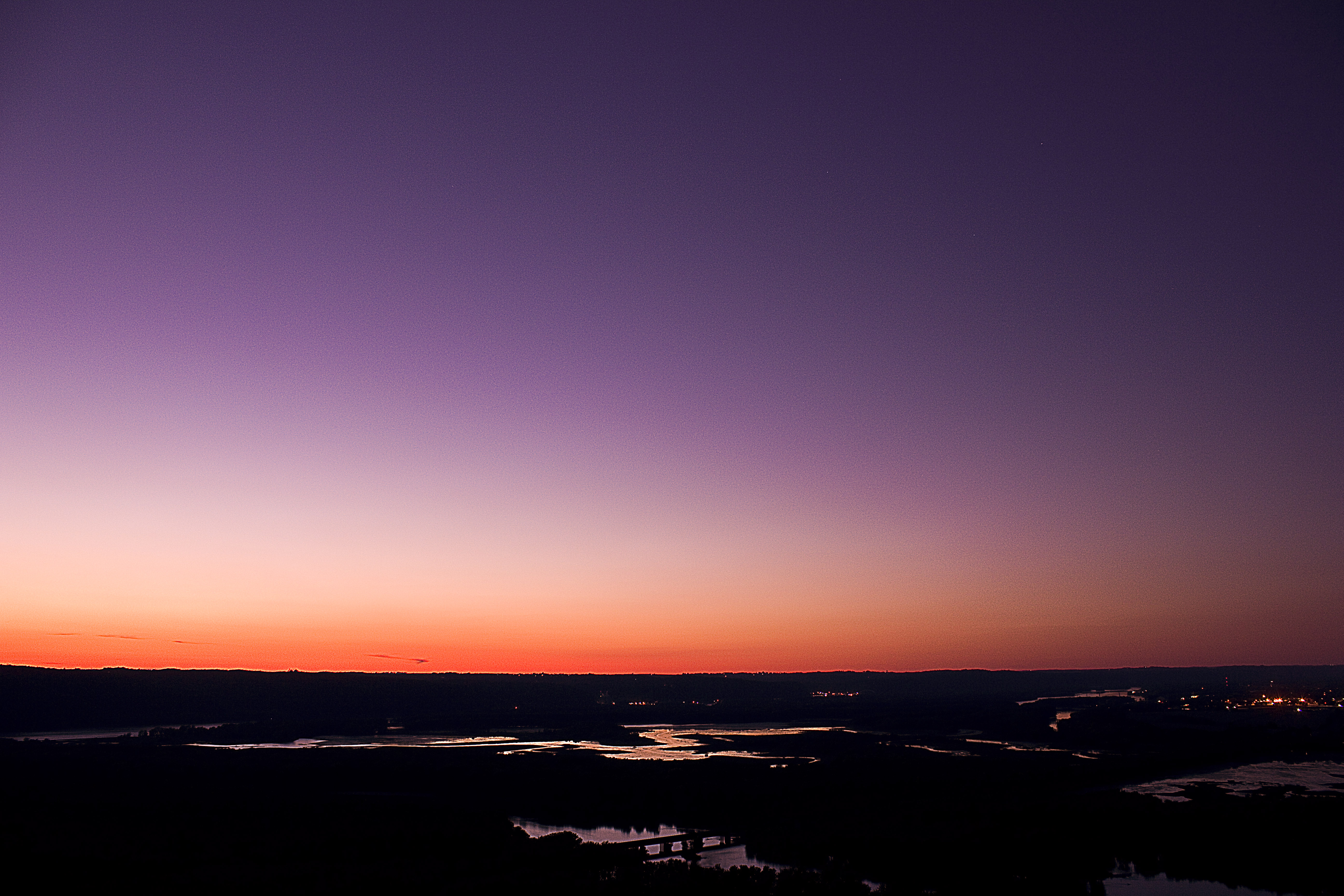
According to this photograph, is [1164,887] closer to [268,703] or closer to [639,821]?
[639,821]

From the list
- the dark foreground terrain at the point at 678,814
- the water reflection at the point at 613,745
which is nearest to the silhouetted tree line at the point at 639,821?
the dark foreground terrain at the point at 678,814

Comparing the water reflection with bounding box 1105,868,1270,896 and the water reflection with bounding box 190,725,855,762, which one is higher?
the water reflection with bounding box 1105,868,1270,896

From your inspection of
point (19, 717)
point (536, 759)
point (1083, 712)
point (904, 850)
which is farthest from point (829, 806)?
point (19, 717)

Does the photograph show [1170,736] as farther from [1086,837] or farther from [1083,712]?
[1086,837]

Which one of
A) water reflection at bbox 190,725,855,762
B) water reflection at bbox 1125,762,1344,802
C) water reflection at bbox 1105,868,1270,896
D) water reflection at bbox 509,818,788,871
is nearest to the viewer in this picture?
water reflection at bbox 1105,868,1270,896

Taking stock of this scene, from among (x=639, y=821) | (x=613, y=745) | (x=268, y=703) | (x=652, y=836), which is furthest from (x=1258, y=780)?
(x=268, y=703)

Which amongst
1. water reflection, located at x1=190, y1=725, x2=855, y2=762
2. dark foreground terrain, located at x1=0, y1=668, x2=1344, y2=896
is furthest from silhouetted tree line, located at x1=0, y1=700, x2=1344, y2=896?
water reflection, located at x1=190, y1=725, x2=855, y2=762

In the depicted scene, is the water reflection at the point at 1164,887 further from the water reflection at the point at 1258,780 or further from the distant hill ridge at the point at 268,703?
the distant hill ridge at the point at 268,703

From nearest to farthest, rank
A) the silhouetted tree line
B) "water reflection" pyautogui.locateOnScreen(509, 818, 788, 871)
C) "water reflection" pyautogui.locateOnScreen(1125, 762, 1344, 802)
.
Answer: the silhouetted tree line → "water reflection" pyautogui.locateOnScreen(509, 818, 788, 871) → "water reflection" pyautogui.locateOnScreen(1125, 762, 1344, 802)

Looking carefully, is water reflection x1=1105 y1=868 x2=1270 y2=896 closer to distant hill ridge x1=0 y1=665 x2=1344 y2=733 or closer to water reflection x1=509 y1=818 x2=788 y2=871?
water reflection x1=509 y1=818 x2=788 y2=871
